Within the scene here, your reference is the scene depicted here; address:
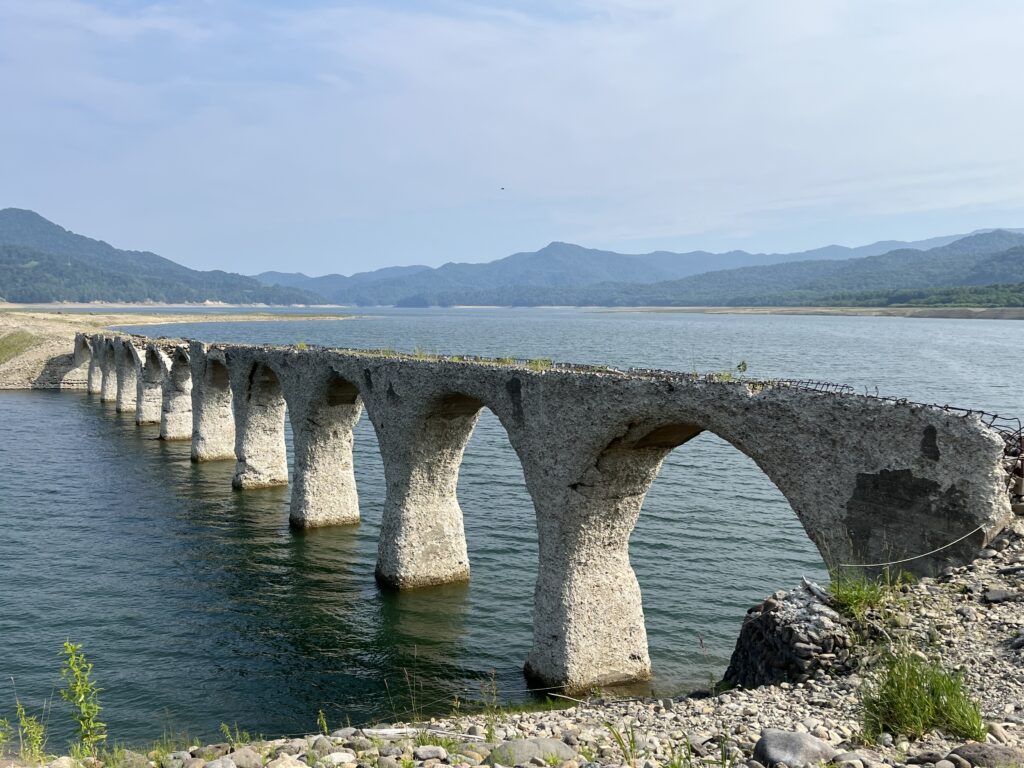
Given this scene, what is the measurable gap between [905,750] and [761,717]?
2.30 m

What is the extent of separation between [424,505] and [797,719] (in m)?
16.5

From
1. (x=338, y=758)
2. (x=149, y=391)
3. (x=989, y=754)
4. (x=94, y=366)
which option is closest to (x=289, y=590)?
(x=338, y=758)

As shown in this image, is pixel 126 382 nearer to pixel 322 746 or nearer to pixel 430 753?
pixel 322 746

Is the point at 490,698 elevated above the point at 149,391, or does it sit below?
below

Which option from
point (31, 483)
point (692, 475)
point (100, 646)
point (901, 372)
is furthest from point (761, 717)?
point (901, 372)

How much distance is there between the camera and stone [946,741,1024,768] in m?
7.99

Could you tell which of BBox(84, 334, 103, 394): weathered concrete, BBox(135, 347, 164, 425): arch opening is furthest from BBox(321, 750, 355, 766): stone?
BBox(84, 334, 103, 394): weathered concrete

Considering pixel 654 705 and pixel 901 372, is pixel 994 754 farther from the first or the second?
pixel 901 372

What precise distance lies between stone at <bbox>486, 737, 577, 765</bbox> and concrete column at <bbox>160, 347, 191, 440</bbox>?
154 ft

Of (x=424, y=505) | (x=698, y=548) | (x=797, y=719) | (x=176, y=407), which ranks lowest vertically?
(x=698, y=548)

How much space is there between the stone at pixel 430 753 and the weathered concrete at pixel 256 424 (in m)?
29.2

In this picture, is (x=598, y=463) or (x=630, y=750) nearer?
(x=630, y=750)

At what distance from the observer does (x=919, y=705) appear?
9625mm

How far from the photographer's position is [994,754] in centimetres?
810
